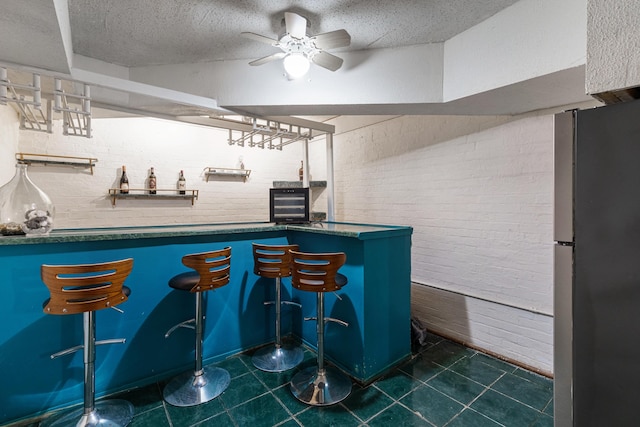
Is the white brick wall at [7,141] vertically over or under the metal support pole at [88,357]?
over

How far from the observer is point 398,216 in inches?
138

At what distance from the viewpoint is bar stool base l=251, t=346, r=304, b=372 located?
2.35m

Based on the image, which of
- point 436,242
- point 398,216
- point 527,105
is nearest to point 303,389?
point 436,242

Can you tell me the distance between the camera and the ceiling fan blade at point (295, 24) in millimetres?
1814

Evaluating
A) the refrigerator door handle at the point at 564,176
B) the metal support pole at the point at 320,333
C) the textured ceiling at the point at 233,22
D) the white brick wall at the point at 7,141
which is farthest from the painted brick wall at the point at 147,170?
the refrigerator door handle at the point at 564,176

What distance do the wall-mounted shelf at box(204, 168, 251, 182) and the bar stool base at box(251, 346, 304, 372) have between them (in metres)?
2.82

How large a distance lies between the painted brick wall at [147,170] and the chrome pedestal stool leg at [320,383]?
3.00 metres

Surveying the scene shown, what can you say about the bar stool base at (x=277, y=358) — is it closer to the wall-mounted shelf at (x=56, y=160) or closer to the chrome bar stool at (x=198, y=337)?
the chrome bar stool at (x=198, y=337)

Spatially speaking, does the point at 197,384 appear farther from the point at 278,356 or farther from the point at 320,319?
the point at 320,319

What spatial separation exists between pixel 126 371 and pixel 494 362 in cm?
305

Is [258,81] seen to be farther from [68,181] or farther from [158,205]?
[68,181]

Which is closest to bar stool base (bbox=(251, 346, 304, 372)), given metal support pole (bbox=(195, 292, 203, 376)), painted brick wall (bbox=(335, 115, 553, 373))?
metal support pole (bbox=(195, 292, 203, 376))

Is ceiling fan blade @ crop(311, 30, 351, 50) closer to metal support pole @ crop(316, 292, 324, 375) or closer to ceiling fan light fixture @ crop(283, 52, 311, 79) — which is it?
ceiling fan light fixture @ crop(283, 52, 311, 79)

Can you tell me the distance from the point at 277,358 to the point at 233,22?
8.94 ft
